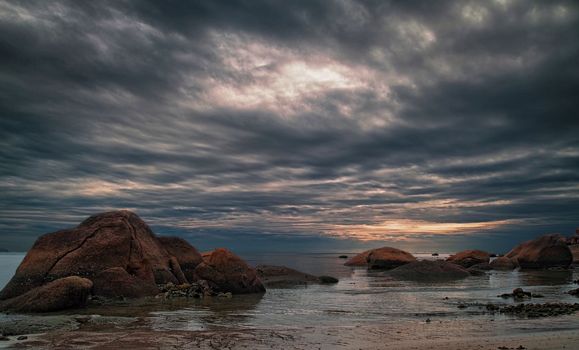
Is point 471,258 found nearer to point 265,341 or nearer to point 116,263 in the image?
point 116,263

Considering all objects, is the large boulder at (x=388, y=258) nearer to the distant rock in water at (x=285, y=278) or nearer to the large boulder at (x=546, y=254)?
the large boulder at (x=546, y=254)

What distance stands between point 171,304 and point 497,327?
11922mm

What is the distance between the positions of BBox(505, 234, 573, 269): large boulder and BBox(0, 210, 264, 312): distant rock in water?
39188 mm

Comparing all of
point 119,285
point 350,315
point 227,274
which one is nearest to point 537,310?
point 350,315

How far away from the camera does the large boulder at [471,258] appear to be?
53.3m

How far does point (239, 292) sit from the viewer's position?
2261 centimetres

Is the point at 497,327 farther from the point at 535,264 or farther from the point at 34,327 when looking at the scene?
the point at 535,264

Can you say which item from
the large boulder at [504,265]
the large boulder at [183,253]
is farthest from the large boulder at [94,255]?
the large boulder at [504,265]

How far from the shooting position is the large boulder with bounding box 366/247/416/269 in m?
49.7

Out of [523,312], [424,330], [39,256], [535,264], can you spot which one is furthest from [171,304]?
[535,264]

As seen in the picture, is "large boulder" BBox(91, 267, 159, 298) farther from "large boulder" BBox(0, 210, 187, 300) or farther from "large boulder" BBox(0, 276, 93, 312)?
"large boulder" BBox(0, 276, 93, 312)

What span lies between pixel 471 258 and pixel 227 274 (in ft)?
133

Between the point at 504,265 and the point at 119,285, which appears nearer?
the point at 119,285

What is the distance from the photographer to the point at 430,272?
35812 mm
